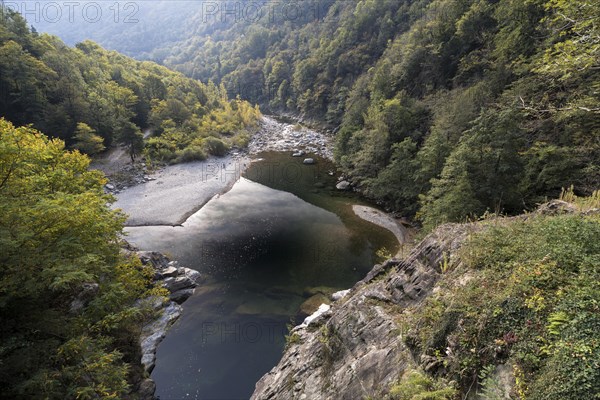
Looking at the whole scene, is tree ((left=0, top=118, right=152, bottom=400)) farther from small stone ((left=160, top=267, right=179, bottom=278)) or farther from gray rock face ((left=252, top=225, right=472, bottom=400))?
small stone ((left=160, top=267, right=179, bottom=278))

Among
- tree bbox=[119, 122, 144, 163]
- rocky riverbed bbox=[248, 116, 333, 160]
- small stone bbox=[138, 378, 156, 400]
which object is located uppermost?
tree bbox=[119, 122, 144, 163]

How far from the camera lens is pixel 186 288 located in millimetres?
20328

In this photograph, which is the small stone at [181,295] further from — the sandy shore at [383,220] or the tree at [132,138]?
the tree at [132,138]

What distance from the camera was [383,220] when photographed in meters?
28.9

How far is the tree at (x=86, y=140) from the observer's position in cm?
3732

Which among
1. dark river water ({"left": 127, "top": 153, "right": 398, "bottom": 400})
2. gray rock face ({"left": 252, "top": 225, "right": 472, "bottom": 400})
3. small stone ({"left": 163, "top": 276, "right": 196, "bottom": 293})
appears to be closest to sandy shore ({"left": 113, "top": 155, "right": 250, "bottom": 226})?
dark river water ({"left": 127, "top": 153, "right": 398, "bottom": 400})

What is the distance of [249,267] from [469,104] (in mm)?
23890

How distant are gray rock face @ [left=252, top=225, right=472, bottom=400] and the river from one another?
384 cm

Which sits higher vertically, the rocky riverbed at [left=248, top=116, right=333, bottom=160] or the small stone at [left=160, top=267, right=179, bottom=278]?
the rocky riverbed at [left=248, top=116, right=333, bottom=160]

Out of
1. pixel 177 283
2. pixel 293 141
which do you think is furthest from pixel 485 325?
pixel 293 141

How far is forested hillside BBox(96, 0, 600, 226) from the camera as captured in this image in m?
16.2

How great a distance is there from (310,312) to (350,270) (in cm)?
532

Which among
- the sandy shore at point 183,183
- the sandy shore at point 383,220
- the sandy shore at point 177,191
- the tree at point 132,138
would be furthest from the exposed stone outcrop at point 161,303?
the tree at point 132,138

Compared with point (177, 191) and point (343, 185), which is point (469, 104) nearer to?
point (343, 185)
